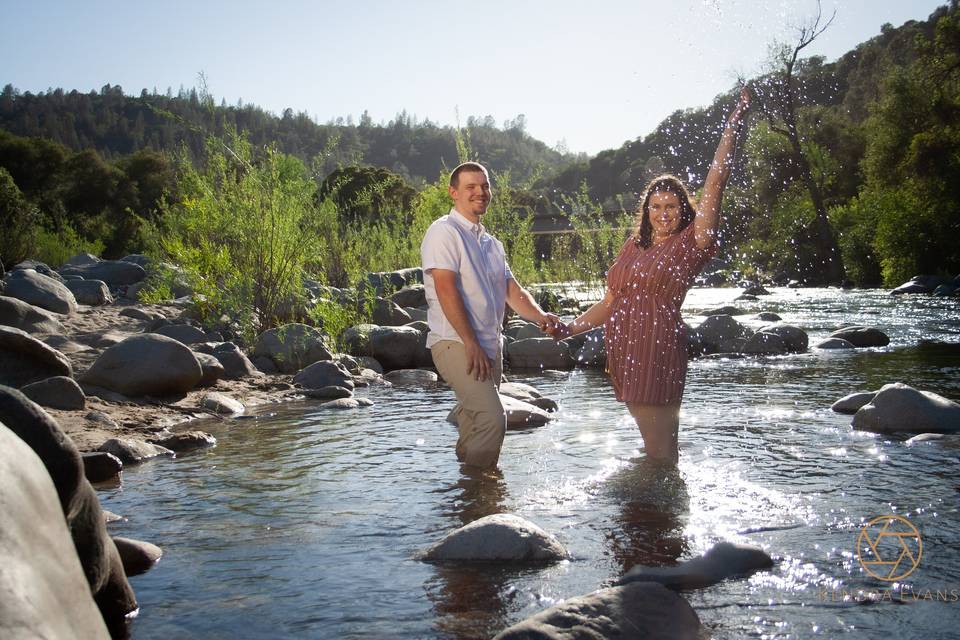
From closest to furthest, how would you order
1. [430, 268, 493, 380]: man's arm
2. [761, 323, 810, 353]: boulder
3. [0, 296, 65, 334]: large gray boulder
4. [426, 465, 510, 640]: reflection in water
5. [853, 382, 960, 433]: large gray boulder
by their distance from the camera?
[426, 465, 510, 640]: reflection in water < [430, 268, 493, 380]: man's arm < [853, 382, 960, 433]: large gray boulder < [0, 296, 65, 334]: large gray boulder < [761, 323, 810, 353]: boulder

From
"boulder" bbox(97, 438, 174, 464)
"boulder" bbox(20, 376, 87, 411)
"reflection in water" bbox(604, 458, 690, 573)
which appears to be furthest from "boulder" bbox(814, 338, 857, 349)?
"boulder" bbox(20, 376, 87, 411)

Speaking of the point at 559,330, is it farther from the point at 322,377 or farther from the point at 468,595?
the point at 322,377

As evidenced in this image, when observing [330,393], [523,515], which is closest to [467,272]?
[523,515]

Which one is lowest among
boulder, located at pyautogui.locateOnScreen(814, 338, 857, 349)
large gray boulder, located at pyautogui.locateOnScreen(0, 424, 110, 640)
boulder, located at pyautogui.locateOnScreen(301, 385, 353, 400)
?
boulder, located at pyautogui.locateOnScreen(301, 385, 353, 400)

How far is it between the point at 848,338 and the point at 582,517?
11.5m

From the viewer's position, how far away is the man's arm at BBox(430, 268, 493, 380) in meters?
5.88

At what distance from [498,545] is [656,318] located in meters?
1.85

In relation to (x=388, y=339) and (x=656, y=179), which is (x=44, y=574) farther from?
(x=388, y=339)

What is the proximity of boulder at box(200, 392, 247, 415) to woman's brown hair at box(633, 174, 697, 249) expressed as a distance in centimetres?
525

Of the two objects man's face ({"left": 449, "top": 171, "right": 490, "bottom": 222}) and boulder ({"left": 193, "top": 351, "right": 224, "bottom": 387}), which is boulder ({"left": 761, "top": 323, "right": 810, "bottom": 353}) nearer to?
boulder ({"left": 193, "top": 351, "right": 224, "bottom": 387})

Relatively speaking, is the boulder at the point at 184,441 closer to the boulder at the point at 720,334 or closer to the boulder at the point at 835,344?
the boulder at the point at 720,334

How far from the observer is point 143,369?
371 inches

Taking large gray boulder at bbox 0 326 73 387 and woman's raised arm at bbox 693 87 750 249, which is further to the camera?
large gray boulder at bbox 0 326 73 387

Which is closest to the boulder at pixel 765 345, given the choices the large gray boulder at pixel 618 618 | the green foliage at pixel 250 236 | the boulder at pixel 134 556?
the green foliage at pixel 250 236
